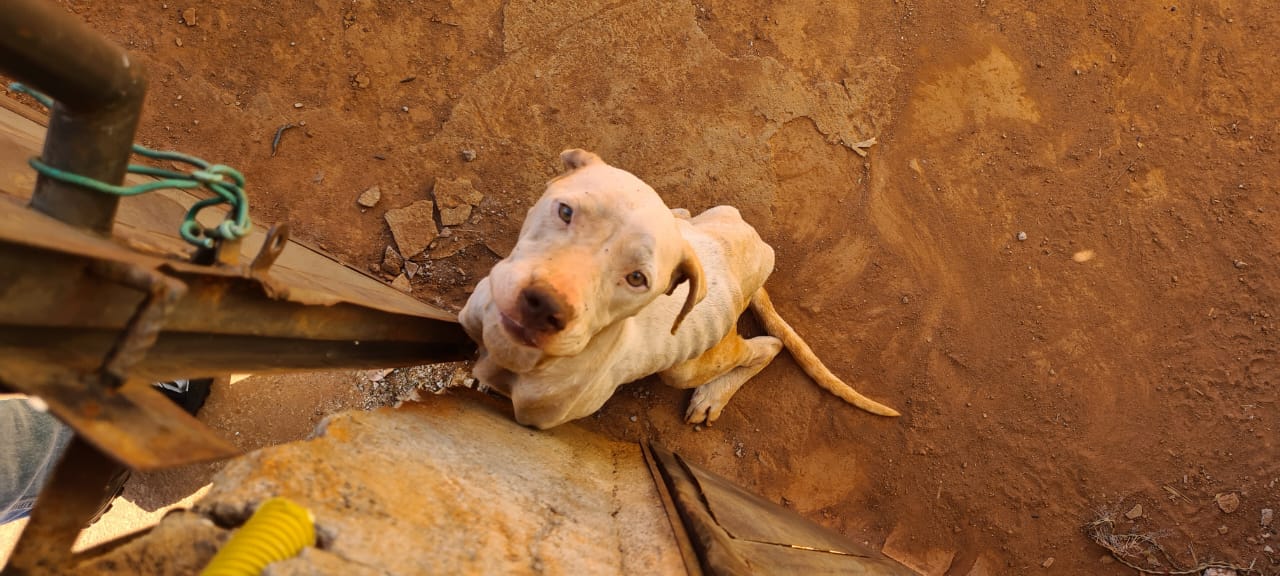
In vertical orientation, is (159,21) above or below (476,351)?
above

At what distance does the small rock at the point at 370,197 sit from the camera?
4.55 metres

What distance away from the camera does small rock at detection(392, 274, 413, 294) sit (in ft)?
14.7

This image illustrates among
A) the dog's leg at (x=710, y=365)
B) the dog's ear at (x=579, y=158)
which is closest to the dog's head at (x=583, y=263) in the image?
the dog's ear at (x=579, y=158)

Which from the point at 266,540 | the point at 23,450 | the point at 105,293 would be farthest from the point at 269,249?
the point at 23,450

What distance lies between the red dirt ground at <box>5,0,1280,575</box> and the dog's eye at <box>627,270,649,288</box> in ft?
6.45

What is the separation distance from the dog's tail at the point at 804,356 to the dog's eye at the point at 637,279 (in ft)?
6.64

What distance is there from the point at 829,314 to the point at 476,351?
7.77 feet

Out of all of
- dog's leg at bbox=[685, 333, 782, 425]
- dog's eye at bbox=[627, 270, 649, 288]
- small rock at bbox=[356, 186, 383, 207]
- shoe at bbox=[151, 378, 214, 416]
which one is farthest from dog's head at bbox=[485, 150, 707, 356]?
shoe at bbox=[151, 378, 214, 416]

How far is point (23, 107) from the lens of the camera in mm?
3918

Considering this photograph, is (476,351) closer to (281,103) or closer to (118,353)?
(281,103)

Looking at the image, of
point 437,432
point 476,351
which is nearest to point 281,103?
point 476,351

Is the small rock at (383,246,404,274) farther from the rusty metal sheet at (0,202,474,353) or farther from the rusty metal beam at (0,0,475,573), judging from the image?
the rusty metal beam at (0,0,475,573)

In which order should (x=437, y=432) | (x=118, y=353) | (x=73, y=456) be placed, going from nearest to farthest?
(x=118, y=353), (x=73, y=456), (x=437, y=432)

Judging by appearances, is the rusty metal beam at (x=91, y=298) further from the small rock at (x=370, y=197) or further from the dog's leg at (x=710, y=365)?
the small rock at (x=370, y=197)
